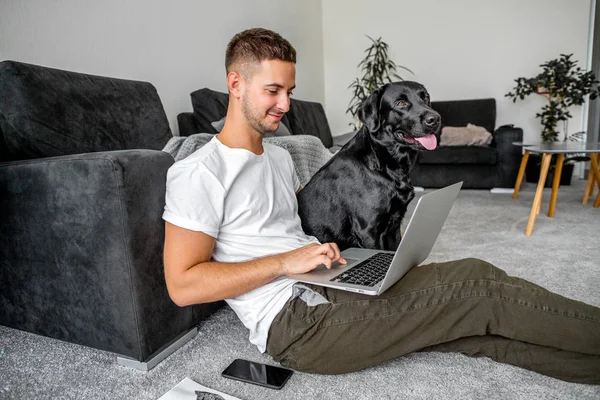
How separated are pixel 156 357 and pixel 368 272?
26.3 inches

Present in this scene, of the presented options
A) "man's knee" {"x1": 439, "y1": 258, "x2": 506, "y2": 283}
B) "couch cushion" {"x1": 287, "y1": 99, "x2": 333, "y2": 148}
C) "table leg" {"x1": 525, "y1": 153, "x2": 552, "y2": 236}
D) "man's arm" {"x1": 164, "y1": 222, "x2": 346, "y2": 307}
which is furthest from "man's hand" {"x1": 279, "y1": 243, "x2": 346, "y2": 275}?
"couch cushion" {"x1": 287, "y1": 99, "x2": 333, "y2": 148}

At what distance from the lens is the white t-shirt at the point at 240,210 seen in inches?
36.5

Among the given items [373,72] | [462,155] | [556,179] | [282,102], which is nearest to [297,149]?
[282,102]

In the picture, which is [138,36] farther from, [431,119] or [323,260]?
[323,260]

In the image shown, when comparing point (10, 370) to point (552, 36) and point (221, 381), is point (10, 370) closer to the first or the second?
point (221, 381)

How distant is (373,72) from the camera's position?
5.01 m

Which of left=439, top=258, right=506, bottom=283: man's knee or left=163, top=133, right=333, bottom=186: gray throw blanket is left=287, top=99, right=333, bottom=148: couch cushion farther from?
left=439, top=258, right=506, bottom=283: man's knee

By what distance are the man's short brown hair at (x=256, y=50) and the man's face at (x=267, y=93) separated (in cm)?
1

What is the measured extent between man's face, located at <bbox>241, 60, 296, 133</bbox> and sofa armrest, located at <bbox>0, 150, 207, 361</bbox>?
1.06 feet

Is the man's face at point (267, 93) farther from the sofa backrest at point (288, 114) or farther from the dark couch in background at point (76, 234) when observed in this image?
the sofa backrest at point (288, 114)

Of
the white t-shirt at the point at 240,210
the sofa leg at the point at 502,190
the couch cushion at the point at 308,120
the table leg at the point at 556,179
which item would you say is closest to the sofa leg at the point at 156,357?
the white t-shirt at the point at 240,210

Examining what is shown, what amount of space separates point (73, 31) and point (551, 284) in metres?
2.49

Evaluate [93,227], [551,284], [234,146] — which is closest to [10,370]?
[93,227]

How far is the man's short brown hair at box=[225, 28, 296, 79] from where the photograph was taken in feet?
3.24
